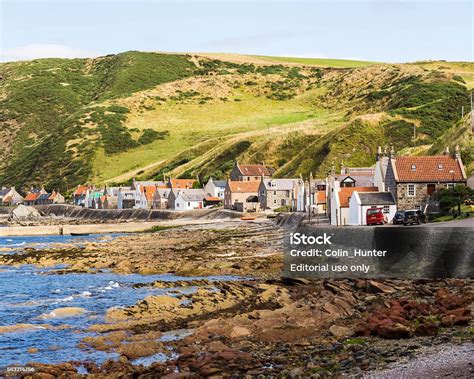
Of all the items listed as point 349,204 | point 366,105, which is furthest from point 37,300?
point 366,105

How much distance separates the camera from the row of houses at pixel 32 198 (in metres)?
179

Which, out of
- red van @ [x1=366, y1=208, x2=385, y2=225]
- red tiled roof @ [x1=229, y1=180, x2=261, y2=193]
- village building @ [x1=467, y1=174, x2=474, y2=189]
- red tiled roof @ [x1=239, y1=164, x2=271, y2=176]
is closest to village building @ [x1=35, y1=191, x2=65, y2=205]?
red tiled roof @ [x1=239, y1=164, x2=271, y2=176]

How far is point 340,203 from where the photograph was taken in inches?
2485

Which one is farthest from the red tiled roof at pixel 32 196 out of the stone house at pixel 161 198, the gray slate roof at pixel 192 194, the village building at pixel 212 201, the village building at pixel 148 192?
the village building at pixel 212 201

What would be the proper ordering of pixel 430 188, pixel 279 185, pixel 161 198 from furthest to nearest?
1. pixel 161 198
2. pixel 279 185
3. pixel 430 188

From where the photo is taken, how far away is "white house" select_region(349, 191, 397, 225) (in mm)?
59344

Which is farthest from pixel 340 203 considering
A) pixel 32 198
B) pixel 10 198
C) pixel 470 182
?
pixel 10 198

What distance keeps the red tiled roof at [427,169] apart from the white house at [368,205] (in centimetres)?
212

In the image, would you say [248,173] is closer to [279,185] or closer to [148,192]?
[148,192]

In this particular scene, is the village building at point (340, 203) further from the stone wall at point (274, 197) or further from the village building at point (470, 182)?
the stone wall at point (274, 197)

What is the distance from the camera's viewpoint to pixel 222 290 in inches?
1467

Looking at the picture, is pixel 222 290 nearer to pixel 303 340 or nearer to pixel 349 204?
pixel 303 340

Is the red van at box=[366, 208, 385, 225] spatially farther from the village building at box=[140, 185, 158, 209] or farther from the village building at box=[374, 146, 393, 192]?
the village building at box=[140, 185, 158, 209]

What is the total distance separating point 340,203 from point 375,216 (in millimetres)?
5561
